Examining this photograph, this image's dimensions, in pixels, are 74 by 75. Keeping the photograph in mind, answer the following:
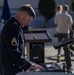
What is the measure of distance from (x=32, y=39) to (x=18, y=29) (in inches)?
168

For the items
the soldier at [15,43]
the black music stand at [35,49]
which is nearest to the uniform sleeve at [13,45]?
the soldier at [15,43]

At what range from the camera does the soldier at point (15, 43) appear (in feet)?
14.2

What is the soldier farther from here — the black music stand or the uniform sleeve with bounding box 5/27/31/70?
the black music stand

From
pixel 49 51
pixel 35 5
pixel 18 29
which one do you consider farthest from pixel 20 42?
pixel 35 5

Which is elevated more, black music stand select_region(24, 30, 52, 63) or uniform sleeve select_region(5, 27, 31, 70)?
uniform sleeve select_region(5, 27, 31, 70)

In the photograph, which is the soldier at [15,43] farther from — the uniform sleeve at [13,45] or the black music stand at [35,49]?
the black music stand at [35,49]

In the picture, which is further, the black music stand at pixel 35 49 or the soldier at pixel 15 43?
the black music stand at pixel 35 49

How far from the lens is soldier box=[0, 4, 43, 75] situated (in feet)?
14.2

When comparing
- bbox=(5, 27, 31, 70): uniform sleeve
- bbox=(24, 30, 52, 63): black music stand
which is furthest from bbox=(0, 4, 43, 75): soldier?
bbox=(24, 30, 52, 63): black music stand

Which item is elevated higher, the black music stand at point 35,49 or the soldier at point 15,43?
the soldier at point 15,43

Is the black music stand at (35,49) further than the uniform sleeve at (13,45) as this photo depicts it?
Yes

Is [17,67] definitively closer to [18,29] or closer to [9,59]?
[9,59]

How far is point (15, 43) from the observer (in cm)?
434

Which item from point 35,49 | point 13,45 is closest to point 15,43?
point 13,45
